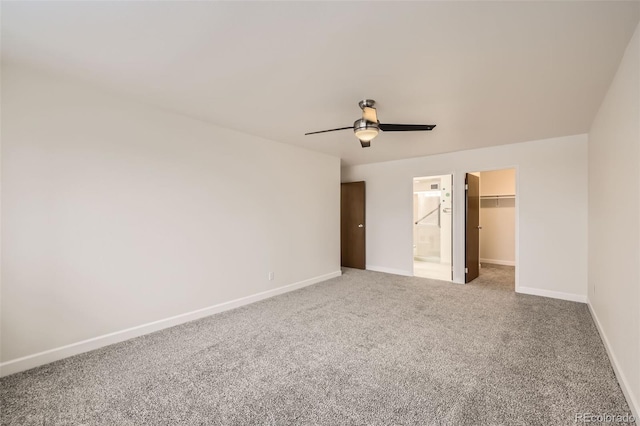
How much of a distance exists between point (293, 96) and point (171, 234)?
203cm

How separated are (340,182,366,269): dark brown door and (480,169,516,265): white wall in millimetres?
3234

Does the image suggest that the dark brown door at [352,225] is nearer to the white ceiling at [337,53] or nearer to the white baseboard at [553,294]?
the white baseboard at [553,294]

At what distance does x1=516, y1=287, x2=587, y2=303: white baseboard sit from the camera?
3.90m

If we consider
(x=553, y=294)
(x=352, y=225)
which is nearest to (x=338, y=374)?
(x=553, y=294)

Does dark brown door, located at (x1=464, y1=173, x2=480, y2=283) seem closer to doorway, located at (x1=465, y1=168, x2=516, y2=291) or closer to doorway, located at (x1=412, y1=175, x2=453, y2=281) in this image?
doorway, located at (x1=465, y1=168, x2=516, y2=291)

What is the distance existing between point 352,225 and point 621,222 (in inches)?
177

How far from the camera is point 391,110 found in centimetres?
300

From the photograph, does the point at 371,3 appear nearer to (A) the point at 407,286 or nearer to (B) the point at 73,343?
(B) the point at 73,343

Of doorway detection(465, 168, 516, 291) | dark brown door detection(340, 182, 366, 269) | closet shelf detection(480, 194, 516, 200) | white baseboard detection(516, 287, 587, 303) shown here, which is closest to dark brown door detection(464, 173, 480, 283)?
white baseboard detection(516, 287, 587, 303)

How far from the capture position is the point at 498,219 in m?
6.73

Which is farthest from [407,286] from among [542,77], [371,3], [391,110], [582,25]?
[371,3]

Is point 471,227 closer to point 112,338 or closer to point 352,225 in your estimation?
point 352,225

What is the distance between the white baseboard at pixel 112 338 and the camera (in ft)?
7.32

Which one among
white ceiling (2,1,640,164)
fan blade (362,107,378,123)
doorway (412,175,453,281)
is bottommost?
doorway (412,175,453,281)
